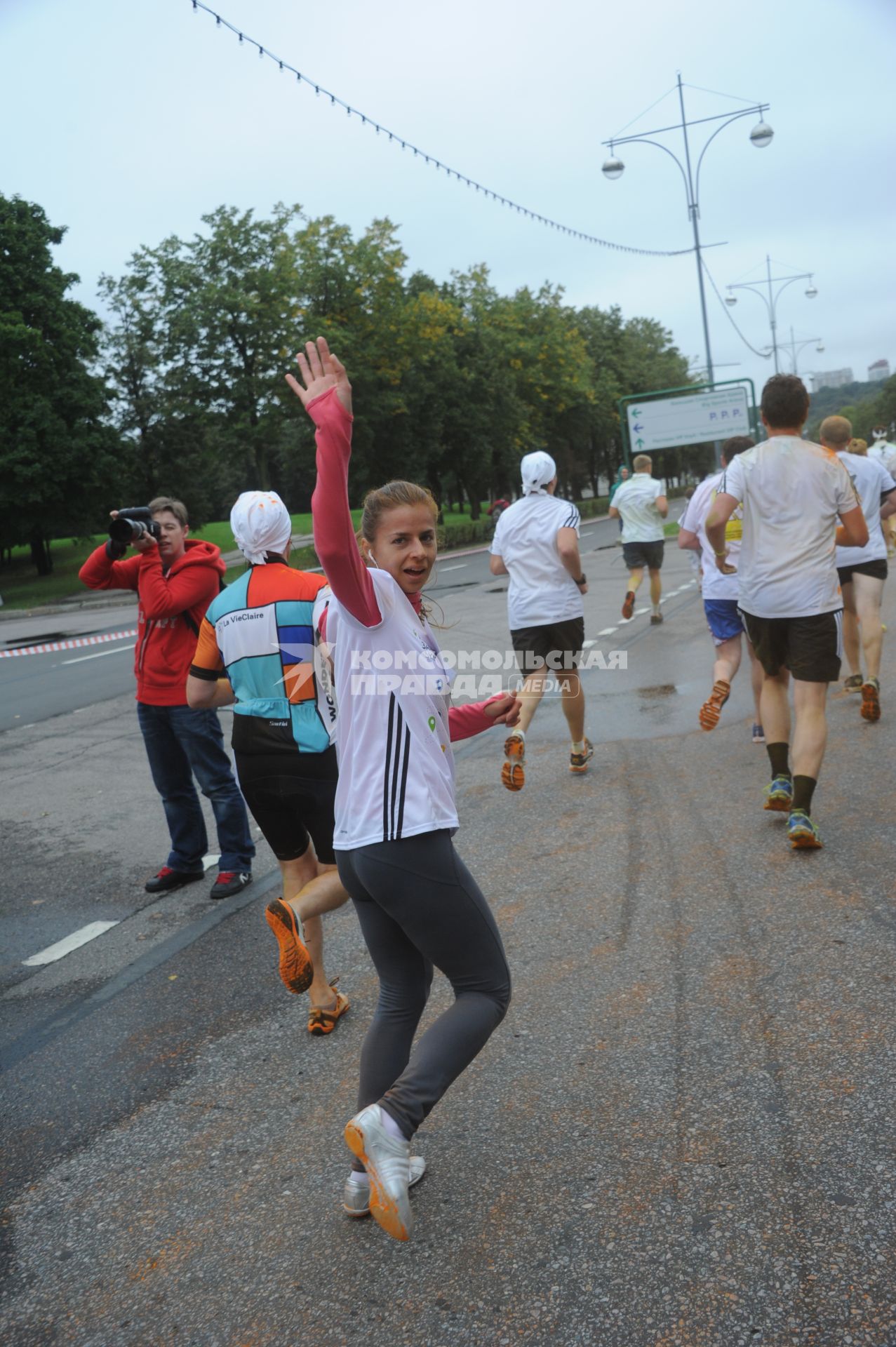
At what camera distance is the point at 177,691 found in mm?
5809

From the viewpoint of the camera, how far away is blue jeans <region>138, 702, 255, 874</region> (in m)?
5.84

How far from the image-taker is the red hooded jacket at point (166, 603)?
18.6 ft

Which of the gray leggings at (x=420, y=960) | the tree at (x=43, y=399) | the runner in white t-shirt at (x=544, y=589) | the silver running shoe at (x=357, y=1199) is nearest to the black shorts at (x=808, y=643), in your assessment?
the runner in white t-shirt at (x=544, y=589)

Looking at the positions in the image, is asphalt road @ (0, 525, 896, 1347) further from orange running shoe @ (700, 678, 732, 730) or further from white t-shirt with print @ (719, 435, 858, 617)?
white t-shirt with print @ (719, 435, 858, 617)

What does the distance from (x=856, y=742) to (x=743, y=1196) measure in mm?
4723

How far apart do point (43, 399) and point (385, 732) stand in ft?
134

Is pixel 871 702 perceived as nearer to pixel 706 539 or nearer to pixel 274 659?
pixel 706 539

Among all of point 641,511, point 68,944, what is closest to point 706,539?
point 68,944

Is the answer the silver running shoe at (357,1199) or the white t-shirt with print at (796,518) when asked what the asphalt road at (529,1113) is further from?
the white t-shirt with print at (796,518)

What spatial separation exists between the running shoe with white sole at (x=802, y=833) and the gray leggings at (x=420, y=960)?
274cm

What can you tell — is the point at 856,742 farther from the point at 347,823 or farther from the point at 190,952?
the point at 347,823

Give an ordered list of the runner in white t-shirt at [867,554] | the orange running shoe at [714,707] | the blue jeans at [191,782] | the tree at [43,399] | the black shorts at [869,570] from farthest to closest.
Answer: the tree at [43,399]
the black shorts at [869,570]
the runner in white t-shirt at [867,554]
the orange running shoe at [714,707]
the blue jeans at [191,782]

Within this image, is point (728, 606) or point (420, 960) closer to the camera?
point (420, 960)

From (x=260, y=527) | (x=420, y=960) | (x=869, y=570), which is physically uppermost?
(x=260, y=527)
